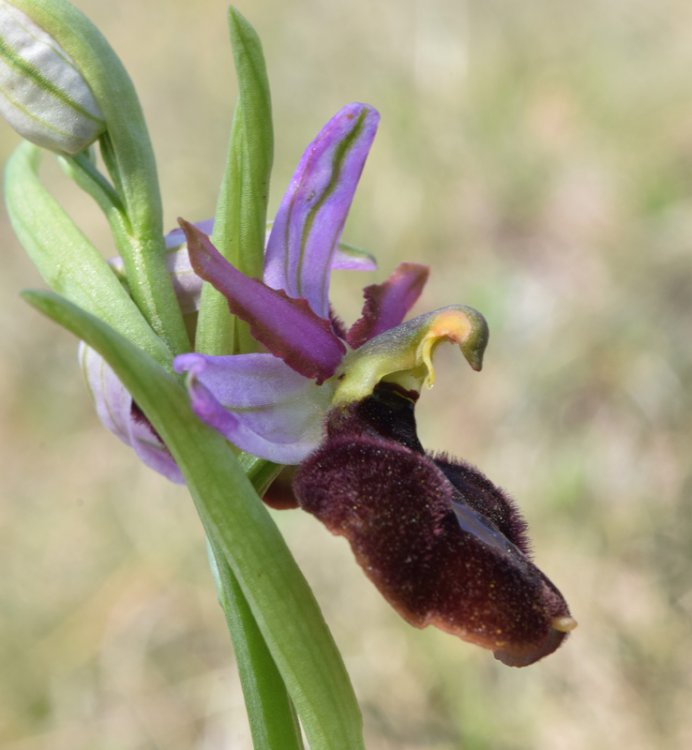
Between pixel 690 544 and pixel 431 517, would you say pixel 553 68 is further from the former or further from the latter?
pixel 431 517

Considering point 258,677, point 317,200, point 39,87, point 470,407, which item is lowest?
point 258,677

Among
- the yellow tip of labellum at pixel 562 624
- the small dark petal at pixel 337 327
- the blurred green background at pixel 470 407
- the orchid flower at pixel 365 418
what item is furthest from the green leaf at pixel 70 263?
the blurred green background at pixel 470 407

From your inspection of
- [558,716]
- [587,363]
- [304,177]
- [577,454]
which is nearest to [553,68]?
[587,363]

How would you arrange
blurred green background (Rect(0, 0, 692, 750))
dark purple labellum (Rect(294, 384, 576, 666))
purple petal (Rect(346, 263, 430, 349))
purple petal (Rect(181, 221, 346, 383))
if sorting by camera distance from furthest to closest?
blurred green background (Rect(0, 0, 692, 750)) → purple petal (Rect(346, 263, 430, 349)) → purple petal (Rect(181, 221, 346, 383)) → dark purple labellum (Rect(294, 384, 576, 666))

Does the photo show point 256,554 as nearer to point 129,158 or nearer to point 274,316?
point 274,316

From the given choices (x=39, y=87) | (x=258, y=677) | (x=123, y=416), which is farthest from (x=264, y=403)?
(x=39, y=87)

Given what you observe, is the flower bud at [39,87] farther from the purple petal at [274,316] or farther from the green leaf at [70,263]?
the purple petal at [274,316]

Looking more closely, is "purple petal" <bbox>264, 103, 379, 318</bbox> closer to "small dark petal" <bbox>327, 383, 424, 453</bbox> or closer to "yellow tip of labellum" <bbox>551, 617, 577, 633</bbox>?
"small dark petal" <bbox>327, 383, 424, 453</bbox>

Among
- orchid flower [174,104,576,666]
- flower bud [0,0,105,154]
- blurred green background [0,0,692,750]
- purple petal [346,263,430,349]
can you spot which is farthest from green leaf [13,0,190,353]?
blurred green background [0,0,692,750]
